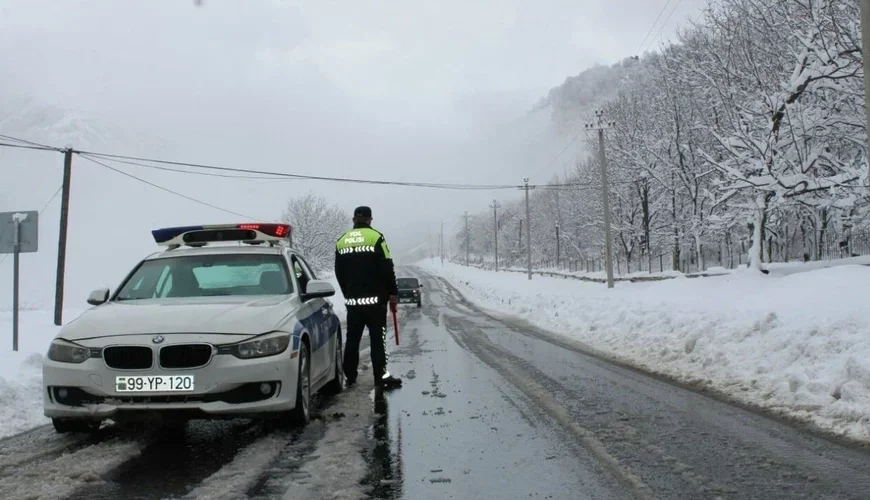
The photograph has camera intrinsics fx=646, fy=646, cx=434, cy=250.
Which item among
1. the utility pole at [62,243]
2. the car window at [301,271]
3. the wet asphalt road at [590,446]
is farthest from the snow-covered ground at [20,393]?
the utility pole at [62,243]

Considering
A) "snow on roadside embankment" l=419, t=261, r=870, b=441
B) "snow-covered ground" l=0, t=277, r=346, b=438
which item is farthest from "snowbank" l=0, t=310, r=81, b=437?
"snow on roadside embankment" l=419, t=261, r=870, b=441

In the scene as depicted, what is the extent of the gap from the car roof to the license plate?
1.99 metres

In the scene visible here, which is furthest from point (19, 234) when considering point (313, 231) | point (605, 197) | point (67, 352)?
point (313, 231)

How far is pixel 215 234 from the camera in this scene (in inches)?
268

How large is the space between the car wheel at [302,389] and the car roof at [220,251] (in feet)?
4.60

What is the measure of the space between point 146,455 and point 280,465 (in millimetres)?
1075

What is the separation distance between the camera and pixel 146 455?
4594mm

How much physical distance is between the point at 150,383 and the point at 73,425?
3.31 feet

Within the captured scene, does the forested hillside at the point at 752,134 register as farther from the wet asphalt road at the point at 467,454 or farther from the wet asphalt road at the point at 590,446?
the wet asphalt road at the point at 467,454

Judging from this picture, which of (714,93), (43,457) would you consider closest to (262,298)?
(43,457)

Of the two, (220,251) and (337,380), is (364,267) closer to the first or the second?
(337,380)

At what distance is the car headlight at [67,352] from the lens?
472 cm

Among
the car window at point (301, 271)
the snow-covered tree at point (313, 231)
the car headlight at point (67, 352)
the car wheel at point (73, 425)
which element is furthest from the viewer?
the snow-covered tree at point (313, 231)

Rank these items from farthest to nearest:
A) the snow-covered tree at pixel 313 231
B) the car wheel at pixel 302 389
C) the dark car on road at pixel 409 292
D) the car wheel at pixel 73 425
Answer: the snow-covered tree at pixel 313 231 < the dark car on road at pixel 409 292 < the car wheel at pixel 302 389 < the car wheel at pixel 73 425
